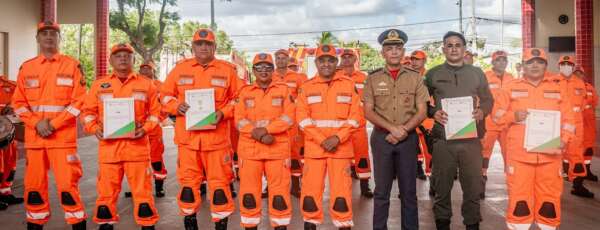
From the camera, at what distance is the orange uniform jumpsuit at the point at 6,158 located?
287 inches

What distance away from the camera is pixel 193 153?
5.14 meters

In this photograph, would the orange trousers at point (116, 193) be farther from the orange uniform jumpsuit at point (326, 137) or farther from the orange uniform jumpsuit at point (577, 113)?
the orange uniform jumpsuit at point (577, 113)

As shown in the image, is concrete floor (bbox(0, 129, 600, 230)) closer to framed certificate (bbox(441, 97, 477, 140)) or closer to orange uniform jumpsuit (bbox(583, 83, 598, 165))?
orange uniform jumpsuit (bbox(583, 83, 598, 165))

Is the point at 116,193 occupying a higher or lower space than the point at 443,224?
higher

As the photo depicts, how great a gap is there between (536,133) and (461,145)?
712mm

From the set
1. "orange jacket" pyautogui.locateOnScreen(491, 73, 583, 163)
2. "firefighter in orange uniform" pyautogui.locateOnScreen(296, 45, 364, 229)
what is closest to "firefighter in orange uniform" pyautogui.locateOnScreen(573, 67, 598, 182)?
"orange jacket" pyautogui.locateOnScreen(491, 73, 583, 163)

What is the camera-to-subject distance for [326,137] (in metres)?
5.02

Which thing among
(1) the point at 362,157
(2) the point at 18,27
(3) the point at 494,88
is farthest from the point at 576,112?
(2) the point at 18,27

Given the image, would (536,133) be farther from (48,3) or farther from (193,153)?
(48,3)

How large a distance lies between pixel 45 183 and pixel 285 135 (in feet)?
8.17

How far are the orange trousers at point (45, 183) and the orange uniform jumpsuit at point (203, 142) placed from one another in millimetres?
1047

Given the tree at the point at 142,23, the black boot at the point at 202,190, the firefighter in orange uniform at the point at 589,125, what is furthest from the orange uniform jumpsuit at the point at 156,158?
the tree at the point at 142,23

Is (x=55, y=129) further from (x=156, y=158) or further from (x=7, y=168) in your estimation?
(x=7, y=168)

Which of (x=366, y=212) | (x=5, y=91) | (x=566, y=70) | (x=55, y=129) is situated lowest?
(x=366, y=212)
